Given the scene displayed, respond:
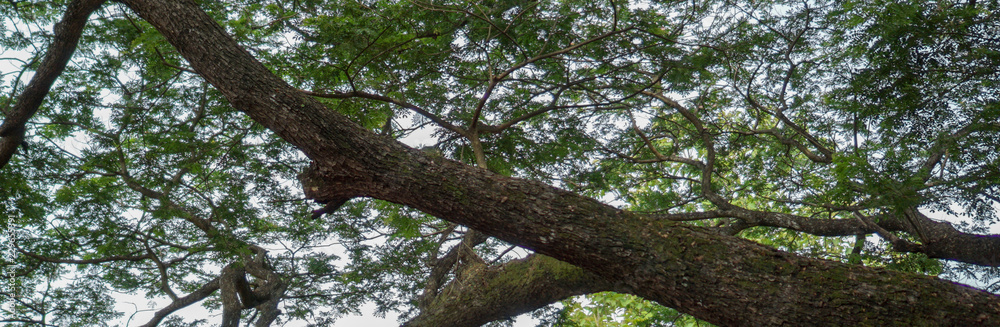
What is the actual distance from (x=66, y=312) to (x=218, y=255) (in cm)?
242

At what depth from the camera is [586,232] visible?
258 cm

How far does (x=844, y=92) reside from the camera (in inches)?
178

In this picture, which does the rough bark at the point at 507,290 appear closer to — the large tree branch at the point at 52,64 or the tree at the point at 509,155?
the tree at the point at 509,155

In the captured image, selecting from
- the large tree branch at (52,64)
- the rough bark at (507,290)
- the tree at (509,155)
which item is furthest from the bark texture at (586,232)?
the rough bark at (507,290)

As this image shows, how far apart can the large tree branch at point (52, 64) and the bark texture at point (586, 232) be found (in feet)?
3.35

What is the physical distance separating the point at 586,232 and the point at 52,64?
3.71 meters

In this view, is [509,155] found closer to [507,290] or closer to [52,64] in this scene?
[507,290]

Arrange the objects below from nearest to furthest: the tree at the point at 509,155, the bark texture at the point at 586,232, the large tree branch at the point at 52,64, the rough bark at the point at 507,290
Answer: the bark texture at the point at 586,232 → the tree at the point at 509,155 → the rough bark at the point at 507,290 → the large tree branch at the point at 52,64

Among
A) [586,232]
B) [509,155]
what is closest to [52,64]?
[509,155]

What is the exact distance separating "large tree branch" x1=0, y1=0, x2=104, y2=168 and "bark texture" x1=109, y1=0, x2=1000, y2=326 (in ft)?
3.35

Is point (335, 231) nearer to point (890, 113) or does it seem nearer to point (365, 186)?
point (365, 186)

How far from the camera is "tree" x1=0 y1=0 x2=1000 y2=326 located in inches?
103

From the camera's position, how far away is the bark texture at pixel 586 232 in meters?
2.20

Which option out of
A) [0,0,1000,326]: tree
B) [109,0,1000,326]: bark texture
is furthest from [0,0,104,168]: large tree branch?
[109,0,1000,326]: bark texture
